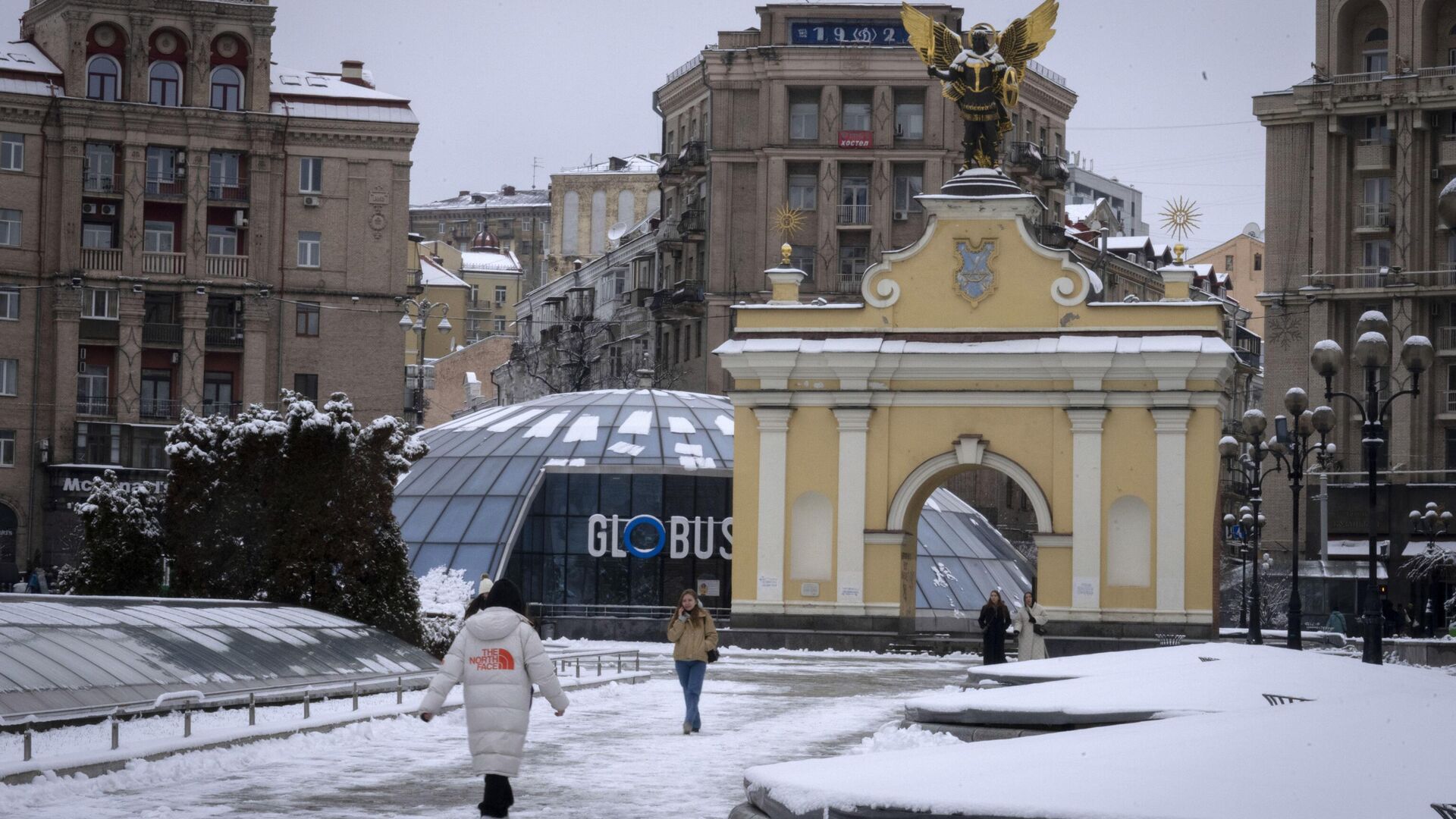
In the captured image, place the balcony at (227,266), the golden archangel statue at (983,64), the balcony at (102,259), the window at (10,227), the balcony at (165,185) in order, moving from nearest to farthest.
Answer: the golden archangel statue at (983,64), the window at (10,227), the balcony at (102,259), the balcony at (165,185), the balcony at (227,266)

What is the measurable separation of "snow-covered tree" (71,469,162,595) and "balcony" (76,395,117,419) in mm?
38129

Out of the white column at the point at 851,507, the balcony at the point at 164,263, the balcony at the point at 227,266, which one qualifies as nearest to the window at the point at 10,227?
the balcony at the point at 164,263

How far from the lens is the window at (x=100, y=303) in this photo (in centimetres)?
6875

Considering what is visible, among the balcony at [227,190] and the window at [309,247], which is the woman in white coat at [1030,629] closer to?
the window at [309,247]

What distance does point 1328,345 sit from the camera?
31500mm

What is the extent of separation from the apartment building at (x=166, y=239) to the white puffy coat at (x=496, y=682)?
179ft

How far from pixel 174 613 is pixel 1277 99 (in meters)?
56.1

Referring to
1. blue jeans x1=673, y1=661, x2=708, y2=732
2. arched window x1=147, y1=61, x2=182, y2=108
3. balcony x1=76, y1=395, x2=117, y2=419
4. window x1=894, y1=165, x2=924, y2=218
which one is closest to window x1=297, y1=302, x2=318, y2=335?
balcony x1=76, y1=395, x2=117, y2=419

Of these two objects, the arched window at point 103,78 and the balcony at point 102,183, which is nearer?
the balcony at point 102,183

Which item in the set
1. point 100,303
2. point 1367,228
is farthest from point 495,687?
point 1367,228

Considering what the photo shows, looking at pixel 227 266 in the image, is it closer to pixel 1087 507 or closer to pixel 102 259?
pixel 102 259

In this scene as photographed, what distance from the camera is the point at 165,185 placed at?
70500 millimetres

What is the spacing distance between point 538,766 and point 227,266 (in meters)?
55.7

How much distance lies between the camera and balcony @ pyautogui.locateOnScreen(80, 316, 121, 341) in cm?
6869
